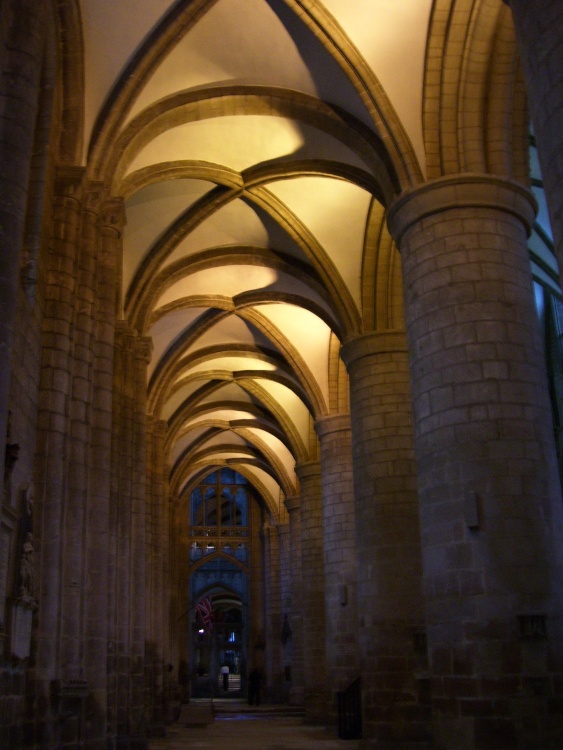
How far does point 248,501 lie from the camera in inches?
1549

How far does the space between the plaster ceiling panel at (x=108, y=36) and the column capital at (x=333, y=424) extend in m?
10.1

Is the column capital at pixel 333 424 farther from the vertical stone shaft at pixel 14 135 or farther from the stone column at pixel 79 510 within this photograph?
the vertical stone shaft at pixel 14 135

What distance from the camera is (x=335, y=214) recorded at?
53.7 ft

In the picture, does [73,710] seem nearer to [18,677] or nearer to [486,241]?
[18,677]

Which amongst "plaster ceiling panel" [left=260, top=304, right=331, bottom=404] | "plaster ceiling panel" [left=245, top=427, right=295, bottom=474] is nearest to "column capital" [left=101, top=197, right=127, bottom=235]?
"plaster ceiling panel" [left=260, top=304, right=331, bottom=404]

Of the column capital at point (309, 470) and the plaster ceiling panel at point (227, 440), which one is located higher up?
the plaster ceiling panel at point (227, 440)

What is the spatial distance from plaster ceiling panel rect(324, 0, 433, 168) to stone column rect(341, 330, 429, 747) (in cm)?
471

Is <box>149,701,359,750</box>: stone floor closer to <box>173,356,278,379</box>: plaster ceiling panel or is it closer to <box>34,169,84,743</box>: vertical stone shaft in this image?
<box>34,169,84,743</box>: vertical stone shaft

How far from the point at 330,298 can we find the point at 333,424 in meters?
4.14

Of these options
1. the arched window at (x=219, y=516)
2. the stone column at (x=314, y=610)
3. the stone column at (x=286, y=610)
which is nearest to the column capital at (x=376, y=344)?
the stone column at (x=314, y=610)

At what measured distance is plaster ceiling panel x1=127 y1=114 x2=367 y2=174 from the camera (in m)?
14.1

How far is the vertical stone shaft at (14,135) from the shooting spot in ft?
20.7

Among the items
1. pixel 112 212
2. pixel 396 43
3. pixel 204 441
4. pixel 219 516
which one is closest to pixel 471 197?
pixel 396 43

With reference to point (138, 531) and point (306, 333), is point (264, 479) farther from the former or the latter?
point (138, 531)
